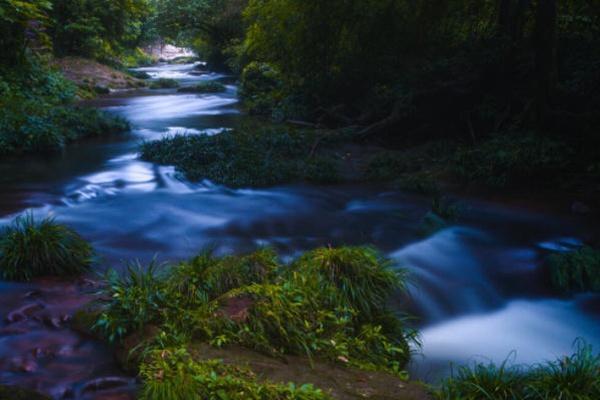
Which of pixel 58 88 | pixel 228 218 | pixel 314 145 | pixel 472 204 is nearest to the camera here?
pixel 228 218

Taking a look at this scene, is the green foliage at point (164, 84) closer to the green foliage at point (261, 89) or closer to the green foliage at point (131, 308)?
the green foliage at point (261, 89)

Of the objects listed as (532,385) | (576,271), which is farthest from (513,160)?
(532,385)

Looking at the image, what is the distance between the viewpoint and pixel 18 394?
344cm

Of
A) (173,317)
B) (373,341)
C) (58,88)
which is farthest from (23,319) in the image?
(58,88)

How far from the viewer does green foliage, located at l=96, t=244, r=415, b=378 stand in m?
4.20

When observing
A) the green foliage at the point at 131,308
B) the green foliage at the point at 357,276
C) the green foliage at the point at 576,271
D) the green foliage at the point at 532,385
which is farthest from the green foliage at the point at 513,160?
the green foliage at the point at 131,308

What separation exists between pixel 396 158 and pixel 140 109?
41.5 ft

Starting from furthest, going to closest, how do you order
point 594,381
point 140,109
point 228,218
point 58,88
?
point 140,109
point 58,88
point 228,218
point 594,381

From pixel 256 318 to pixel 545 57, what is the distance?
9481mm

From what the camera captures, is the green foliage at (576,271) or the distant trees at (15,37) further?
the distant trees at (15,37)

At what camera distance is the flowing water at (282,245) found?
14.6 ft

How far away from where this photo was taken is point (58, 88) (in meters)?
18.8

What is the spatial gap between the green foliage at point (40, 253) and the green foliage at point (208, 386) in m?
2.59

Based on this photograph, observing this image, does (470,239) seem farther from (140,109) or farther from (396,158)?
(140,109)
